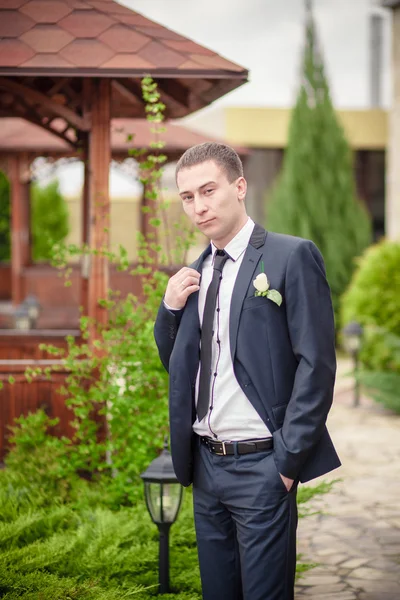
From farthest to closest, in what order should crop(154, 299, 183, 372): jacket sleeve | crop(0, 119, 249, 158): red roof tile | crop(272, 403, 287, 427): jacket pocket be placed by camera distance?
crop(0, 119, 249, 158): red roof tile
crop(154, 299, 183, 372): jacket sleeve
crop(272, 403, 287, 427): jacket pocket

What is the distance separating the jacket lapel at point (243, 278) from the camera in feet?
9.86

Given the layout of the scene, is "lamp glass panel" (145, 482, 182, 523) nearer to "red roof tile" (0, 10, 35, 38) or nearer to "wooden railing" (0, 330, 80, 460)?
"wooden railing" (0, 330, 80, 460)

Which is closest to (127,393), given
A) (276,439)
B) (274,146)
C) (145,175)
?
(145,175)

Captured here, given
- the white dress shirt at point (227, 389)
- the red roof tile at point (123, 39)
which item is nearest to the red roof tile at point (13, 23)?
the red roof tile at point (123, 39)

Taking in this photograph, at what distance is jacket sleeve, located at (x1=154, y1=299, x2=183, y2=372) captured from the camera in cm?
322

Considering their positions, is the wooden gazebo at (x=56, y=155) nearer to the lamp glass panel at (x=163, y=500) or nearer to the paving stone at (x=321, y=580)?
the paving stone at (x=321, y=580)

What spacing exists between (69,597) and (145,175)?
3361 millimetres

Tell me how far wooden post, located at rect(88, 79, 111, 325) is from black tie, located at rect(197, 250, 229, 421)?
11.5ft

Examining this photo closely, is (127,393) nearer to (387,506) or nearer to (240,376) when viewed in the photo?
(387,506)

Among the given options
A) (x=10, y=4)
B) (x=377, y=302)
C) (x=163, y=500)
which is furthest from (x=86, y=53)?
(x=377, y=302)

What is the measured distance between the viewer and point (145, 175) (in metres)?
6.41

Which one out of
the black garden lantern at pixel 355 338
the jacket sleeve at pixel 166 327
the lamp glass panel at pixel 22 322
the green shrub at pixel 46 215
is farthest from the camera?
the green shrub at pixel 46 215

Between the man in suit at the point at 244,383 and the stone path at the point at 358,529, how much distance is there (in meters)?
1.90

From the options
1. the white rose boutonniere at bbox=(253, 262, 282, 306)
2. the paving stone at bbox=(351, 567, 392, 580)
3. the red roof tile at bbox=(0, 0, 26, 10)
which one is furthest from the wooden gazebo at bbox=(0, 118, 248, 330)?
the white rose boutonniere at bbox=(253, 262, 282, 306)
